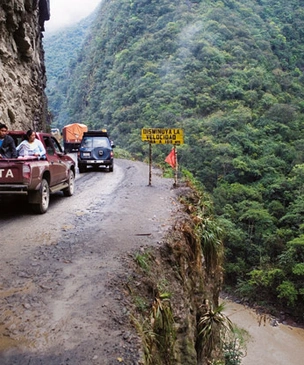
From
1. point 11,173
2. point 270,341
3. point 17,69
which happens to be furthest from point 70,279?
point 270,341

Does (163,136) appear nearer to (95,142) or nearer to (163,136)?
(163,136)

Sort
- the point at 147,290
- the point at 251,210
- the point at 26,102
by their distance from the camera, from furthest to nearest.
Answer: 1. the point at 251,210
2. the point at 26,102
3. the point at 147,290

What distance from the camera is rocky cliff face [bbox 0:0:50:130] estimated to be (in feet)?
52.2

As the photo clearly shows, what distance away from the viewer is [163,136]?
12195 mm

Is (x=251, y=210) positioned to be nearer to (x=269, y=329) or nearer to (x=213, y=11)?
(x=269, y=329)

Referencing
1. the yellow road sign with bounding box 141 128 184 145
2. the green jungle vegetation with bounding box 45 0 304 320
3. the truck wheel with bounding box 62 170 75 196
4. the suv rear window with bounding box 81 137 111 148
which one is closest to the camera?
the truck wheel with bounding box 62 170 75 196

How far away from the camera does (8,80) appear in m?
16.7

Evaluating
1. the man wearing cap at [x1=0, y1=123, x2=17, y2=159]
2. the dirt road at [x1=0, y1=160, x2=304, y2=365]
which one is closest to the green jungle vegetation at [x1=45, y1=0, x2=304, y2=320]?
the dirt road at [x1=0, y1=160, x2=304, y2=365]

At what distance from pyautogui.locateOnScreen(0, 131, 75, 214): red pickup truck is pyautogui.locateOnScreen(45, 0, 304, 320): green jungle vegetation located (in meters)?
21.9

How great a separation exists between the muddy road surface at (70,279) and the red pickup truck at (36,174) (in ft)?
1.62

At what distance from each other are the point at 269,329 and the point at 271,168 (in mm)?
21847

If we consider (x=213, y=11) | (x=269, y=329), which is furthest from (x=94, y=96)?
(x=269, y=329)

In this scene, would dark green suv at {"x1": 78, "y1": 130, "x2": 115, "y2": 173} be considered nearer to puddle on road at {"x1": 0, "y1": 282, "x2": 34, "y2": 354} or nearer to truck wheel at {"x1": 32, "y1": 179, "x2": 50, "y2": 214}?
truck wheel at {"x1": 32, "y1": 179, "x2": 50, "y2": 214}

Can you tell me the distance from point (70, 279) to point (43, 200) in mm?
3816
